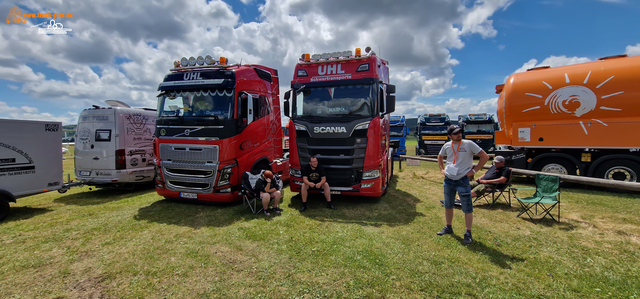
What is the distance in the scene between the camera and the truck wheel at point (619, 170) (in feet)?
25.2

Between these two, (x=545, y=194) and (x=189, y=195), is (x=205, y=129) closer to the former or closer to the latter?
(x=189, y=195)

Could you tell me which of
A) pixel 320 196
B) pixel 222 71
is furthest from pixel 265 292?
pixel 222 71

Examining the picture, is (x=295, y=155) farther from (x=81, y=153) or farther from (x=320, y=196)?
(x=81, y=153)

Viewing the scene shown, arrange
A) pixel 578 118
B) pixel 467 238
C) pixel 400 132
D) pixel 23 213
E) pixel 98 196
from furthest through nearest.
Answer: pixel 400 132 → pixel 98 196 → pixel 578 118 → pixel 23 213 → pixel 467 238

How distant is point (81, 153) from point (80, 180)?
32.1 inches

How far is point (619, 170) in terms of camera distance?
311 inches

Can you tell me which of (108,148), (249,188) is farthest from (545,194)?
(108,148)

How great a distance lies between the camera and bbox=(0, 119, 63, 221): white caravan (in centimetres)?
593

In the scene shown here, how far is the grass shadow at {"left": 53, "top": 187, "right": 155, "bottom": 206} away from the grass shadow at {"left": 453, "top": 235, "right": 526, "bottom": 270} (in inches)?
354

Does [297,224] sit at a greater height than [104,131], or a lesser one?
lesser

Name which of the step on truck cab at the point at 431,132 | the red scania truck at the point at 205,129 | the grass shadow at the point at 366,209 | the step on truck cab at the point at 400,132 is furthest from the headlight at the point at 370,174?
the step on truck cab at the point at 431,132

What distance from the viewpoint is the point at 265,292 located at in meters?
3.29

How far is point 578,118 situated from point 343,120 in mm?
7203

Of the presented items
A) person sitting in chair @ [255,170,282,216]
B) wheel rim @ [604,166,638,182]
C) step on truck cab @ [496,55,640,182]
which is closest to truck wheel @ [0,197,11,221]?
person sitting in chair @ [255,170,282,216]
